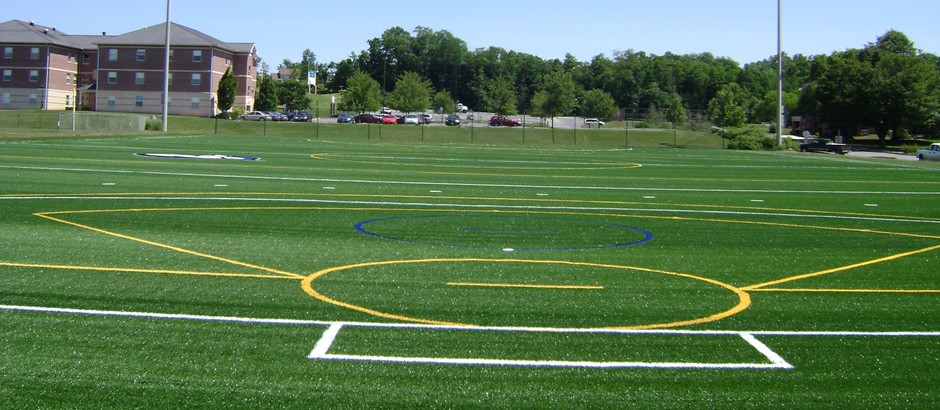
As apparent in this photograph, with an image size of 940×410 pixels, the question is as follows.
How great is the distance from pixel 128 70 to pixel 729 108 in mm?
72321

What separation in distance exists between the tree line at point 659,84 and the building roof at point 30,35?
32.4 m

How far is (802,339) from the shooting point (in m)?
8.21

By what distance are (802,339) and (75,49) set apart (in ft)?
364

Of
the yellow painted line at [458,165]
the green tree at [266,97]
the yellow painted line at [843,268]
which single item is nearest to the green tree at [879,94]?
the green tree at [266,97]

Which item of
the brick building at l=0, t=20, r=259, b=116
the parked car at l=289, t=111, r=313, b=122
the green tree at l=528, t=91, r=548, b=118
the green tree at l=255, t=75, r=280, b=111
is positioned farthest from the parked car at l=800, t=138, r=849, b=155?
the green tree at l=255, t=75, r=280, b=111

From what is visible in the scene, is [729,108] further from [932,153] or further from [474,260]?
[474,260]

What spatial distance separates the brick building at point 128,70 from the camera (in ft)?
326

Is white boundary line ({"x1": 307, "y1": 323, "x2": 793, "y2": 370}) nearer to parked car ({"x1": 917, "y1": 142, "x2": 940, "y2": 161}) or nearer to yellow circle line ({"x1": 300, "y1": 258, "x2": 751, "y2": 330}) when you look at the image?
yellow circle line ({"x1": 300, "y1": 258, "x2": 751, "y2": 330})

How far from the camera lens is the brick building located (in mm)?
99250

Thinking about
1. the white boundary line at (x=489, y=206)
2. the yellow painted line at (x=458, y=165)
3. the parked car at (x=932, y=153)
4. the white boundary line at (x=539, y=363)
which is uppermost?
the parked car at (x=932, y=153)

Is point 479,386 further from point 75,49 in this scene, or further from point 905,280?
point 75,49

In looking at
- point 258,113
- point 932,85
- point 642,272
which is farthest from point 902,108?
point 642,272

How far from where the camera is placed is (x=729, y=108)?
118m

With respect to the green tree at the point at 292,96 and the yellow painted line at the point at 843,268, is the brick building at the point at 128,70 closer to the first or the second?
the green tree at the point at 292,96
